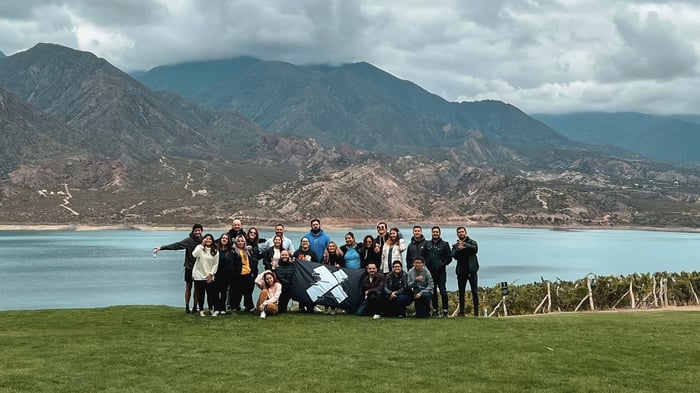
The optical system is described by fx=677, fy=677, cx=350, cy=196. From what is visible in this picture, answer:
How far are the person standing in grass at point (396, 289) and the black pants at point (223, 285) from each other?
353 cm

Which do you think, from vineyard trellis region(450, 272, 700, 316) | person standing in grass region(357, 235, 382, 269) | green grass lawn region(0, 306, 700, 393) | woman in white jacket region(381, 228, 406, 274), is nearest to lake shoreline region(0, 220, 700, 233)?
vineyard trellis region(450, 272, 700, 316)

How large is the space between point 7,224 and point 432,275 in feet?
524

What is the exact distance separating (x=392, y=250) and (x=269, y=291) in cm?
301

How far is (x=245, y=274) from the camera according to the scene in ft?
50.9

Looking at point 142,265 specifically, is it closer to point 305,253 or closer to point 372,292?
point 305,253

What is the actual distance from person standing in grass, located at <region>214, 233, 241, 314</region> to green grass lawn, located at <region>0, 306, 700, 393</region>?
38.0 inches

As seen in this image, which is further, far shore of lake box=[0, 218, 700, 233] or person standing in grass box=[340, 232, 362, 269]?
far shore of lake box=[0, 218, 700, 233]

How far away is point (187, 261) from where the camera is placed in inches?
599

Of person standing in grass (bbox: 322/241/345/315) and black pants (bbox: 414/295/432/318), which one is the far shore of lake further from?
black pants (bbox: 414/295/432/318)

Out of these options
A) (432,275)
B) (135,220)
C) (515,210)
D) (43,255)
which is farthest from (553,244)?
(432,275)

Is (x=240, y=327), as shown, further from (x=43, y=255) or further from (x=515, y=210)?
(x=515, y=210)

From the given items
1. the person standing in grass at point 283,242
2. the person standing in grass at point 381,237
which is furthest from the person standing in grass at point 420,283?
the person standing in grass at point 283,242

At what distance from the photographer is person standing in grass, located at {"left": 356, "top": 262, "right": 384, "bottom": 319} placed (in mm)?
15375

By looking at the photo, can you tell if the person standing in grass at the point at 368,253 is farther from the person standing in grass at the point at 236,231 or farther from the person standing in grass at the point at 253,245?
the person standing in grass at the point at 236,231
